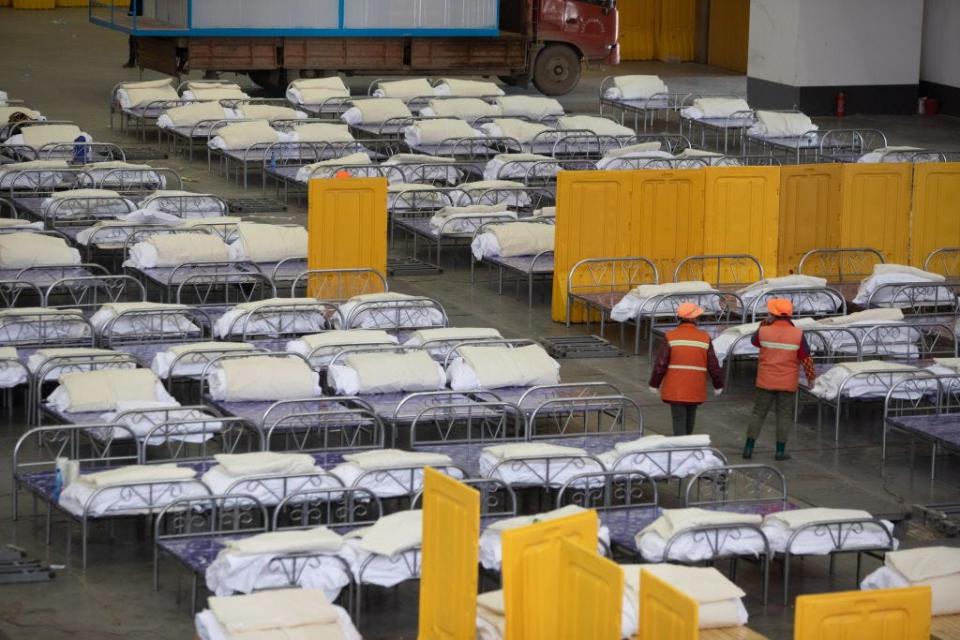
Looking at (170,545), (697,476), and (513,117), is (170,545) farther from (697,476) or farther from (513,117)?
(513,117)

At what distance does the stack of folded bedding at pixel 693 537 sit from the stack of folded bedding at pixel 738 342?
5356 mm

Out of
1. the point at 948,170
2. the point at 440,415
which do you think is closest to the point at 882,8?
the point at 948,170

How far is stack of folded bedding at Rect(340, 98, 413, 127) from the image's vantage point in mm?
31516

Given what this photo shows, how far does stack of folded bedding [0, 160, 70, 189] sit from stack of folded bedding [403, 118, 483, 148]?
6016 millimetres

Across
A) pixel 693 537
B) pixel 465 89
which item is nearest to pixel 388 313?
pixel 693 537

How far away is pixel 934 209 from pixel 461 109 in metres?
10.6

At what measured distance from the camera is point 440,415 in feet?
54.6

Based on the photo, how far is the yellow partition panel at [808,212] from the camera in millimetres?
23250

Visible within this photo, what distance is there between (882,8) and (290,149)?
15.4 metres

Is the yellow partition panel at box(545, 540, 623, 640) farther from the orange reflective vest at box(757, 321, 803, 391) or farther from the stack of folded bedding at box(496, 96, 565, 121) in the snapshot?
the stack of folded bedding at box(496, 96, 565, 121)

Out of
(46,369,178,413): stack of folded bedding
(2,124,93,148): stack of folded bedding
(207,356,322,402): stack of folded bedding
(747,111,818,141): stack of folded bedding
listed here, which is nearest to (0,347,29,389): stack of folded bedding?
(46,369,178,413): stack of folded bedding

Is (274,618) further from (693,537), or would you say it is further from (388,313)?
(388,313)

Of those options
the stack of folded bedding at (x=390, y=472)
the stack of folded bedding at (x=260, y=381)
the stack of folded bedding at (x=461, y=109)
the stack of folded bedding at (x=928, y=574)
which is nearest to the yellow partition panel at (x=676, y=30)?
the stack of folded bedding at (x=461, y=109)

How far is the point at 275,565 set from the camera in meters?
12.9
